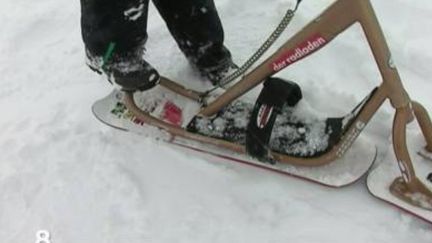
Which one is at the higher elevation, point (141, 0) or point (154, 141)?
point (141, 0)

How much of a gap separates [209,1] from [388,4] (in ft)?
1.94

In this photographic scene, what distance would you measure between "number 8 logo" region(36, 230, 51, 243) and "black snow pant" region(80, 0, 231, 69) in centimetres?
44

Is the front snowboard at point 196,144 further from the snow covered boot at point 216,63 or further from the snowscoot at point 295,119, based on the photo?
the snow covered boot at point 216,63

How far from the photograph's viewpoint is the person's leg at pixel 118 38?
4.65 feet

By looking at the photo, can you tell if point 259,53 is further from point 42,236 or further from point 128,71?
point 42,236

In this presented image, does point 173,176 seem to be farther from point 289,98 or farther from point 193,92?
point 289,98

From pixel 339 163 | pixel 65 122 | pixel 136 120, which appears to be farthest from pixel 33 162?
pixel 339 163

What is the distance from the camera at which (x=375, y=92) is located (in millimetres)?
1301

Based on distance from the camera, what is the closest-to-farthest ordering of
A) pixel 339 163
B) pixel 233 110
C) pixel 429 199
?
pixel 429 199, pixel 339 163, pixel 233 110

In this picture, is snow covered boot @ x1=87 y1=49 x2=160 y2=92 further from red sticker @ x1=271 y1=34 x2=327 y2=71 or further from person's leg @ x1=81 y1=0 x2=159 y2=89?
red sticker @ x1=271 y1=34 x2=327 y2=71

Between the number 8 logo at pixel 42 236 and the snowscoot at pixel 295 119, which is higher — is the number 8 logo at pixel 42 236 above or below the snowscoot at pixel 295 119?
below

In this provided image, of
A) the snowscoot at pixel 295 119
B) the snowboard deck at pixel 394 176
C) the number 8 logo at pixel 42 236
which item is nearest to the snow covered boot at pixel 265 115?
the snowscoot at pixel 295 119

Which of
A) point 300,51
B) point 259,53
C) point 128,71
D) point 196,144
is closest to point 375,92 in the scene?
point 300,51

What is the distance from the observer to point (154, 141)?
1589 mm
